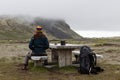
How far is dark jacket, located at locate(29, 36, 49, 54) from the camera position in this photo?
18.4 meters

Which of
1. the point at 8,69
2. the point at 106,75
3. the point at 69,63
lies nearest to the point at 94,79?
the point at 106,75

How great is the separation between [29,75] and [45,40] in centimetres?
257

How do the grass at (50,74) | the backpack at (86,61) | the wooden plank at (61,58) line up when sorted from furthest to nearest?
the wooden plank at (61,58)
the backpack at (86,61)
the grass at (50,74)

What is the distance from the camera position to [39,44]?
18.5m

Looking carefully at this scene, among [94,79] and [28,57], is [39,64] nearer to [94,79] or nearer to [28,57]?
[28,57]

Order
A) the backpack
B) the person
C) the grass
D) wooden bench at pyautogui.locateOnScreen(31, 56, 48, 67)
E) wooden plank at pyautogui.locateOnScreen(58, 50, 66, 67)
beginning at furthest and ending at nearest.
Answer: wooden plank at pyautogui.locateOnScreen(58, 50, 66, 67)
the person
wooden bench at pyautogui.locateOnScreen(31, 56, 48, 67)
the backpack
the grass

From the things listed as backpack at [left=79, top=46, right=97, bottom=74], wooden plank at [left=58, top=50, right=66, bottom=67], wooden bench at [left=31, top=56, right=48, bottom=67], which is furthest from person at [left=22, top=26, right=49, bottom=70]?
backpack at [left=79, top=46, right=97, bottom=74]

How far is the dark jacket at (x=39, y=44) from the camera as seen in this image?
18427mm

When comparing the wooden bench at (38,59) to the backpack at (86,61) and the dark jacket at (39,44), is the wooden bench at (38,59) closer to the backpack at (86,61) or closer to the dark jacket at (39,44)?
the dark jacket at (39,44)

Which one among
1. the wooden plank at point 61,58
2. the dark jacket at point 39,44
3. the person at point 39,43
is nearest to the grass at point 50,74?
the wooden plank at point 61,58

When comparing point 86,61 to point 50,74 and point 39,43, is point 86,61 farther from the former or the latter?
point 39,43

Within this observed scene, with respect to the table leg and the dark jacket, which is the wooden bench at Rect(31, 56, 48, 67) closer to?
the dark jacket

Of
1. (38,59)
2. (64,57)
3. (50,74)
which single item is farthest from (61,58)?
(50,74)

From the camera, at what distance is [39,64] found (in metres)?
18.7
